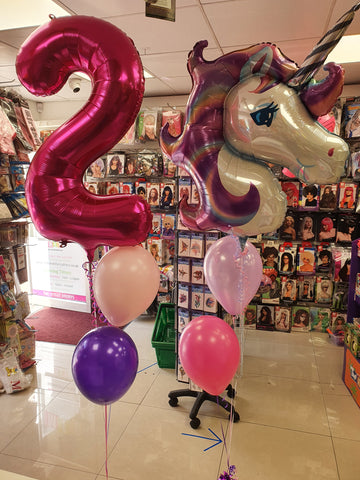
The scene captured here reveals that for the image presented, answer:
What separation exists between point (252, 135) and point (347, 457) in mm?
2006

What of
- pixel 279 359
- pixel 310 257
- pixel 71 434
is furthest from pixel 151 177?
pixel 71 434

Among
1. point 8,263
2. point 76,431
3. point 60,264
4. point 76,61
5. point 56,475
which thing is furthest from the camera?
point 60,264

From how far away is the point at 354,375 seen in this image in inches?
103

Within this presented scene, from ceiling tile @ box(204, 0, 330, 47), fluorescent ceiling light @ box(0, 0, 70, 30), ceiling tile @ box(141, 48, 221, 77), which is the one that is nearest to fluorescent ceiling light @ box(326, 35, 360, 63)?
ceiling tile @ box(204, 0, 330, 47)

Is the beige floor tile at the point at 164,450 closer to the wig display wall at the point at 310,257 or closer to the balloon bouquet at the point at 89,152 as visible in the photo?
the balloon bouquet at the point at 89,152

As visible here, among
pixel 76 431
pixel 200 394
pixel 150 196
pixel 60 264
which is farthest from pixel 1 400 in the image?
pixel 150 196

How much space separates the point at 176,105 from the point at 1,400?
11.3 ft

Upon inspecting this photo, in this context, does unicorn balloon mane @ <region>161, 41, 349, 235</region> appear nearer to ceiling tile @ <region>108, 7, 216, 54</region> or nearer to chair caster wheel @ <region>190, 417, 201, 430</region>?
ceiling tile @ <region>108, 7, 216, 54</region>

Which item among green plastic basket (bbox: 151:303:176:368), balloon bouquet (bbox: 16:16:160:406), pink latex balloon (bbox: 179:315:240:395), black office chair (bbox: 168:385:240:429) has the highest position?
balloon bouquet (bbox: 16:16:160:406)

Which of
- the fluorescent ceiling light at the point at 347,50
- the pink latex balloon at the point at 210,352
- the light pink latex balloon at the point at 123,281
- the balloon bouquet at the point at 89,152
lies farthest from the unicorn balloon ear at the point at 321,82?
the fluorescent ceiling light at the point at 347,50

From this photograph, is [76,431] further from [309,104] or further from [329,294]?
[329,294]

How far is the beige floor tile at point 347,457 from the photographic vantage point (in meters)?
1.89

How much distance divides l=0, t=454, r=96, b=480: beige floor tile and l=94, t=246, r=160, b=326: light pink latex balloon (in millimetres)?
1308

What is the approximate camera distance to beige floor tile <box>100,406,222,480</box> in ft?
6.27
